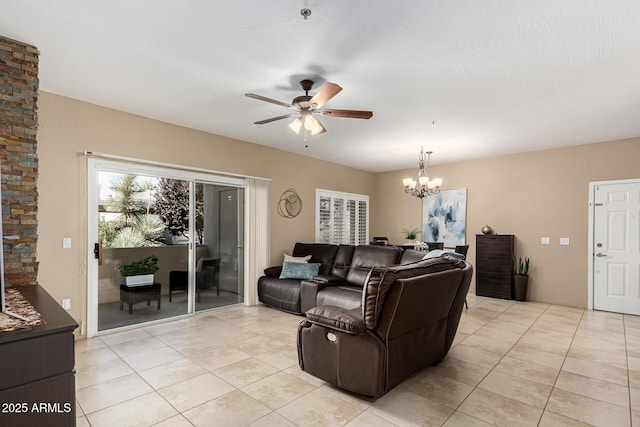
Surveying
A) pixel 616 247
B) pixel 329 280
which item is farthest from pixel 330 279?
pixel 616 247

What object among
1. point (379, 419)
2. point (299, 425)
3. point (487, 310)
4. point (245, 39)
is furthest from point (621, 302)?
point (245, 39)

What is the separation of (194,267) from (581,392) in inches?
182

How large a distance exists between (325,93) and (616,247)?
5.55 meters

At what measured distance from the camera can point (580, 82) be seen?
3223 millimetres

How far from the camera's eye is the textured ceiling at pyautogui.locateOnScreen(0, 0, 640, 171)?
220 centimetres

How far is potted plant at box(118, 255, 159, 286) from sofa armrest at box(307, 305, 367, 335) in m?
2.79

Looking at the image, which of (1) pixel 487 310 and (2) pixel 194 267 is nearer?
(2) pixel 194 267

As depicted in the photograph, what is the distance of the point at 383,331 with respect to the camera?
8.02 feet

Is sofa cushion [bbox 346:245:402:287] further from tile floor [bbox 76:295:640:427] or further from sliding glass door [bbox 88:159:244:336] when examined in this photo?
sliding glass door [bbox 88:159:244:336]

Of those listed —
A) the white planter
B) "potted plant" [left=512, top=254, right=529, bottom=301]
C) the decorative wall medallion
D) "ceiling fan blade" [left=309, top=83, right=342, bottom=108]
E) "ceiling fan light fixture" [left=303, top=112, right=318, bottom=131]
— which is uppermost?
"ceiling fan blade" [left=309, top=83, right=342, bottom=108]

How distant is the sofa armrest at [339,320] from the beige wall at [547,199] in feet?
16.4

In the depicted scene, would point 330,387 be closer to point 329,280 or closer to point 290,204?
point 329,280

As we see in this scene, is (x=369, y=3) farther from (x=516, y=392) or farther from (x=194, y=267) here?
(x=194, y=267)

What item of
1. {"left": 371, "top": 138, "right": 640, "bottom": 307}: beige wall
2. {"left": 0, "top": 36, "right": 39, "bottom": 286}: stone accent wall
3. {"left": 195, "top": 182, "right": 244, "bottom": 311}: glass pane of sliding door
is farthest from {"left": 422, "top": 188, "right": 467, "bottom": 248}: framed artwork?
{"left": 0, "top": 36, "right": 39, "bottom": 286}: stone accent wall
